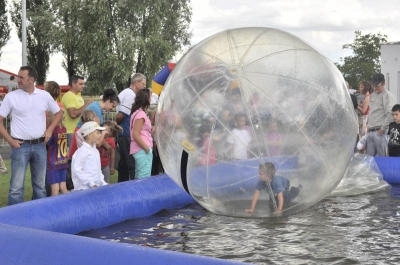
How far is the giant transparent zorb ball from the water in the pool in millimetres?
293

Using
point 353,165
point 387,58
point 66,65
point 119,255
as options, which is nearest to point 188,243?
point 119,255

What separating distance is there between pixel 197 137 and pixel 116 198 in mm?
1635

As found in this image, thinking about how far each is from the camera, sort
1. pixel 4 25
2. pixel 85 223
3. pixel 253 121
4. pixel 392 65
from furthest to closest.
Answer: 1. pixel 4 25
2. pixel 392 65
3. pixel 85 223
4. pixel 253 121

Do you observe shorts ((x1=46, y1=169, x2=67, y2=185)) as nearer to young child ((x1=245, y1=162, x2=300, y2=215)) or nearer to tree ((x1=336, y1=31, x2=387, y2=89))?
young child ((x1=245, y1=162, x2=300, y2=215))

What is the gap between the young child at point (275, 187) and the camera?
609 cm

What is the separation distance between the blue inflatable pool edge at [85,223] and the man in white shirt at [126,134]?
99cm

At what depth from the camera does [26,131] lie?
7766 millimetres

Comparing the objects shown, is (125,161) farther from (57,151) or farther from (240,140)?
(240,140)

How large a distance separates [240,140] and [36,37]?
33.8m

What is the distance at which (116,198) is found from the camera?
7496mm

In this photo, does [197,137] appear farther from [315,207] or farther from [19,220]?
[315,207]

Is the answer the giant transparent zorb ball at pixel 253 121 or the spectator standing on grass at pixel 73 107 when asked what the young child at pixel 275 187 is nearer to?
the giant transparent zorb ball at pixel 253 121

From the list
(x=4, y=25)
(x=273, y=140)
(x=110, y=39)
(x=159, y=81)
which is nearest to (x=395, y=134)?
(x=159, y=81)

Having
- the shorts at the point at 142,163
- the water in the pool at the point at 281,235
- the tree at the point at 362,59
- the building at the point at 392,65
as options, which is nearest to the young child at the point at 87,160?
the water in the pool at the point at 281,235
